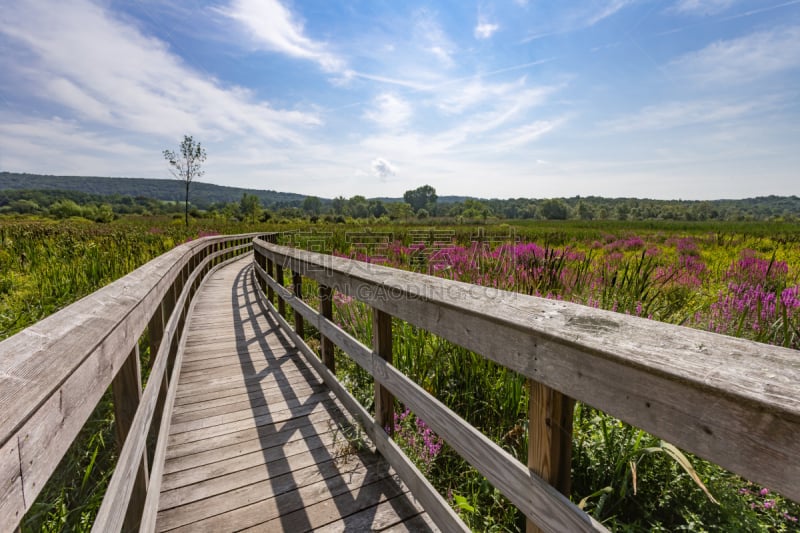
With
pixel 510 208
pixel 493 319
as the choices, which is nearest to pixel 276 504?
Result: pixel 493 319

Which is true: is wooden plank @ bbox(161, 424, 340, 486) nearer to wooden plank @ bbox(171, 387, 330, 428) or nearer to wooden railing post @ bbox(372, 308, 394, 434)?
wooden plank @ bbox(171, 387, 330, 428)

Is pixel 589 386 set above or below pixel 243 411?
above

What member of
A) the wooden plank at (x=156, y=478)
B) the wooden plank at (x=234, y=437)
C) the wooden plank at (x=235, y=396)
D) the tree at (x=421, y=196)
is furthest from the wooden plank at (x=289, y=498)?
the tree at (x=421, y=196)

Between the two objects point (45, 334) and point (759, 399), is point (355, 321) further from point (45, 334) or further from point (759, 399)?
point (759, 399)

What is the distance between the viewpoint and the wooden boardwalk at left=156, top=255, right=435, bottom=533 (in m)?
2.03

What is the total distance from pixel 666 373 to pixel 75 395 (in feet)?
4.45

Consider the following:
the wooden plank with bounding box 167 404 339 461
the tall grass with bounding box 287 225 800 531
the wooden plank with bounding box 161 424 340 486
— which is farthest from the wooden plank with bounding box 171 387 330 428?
the tall grass with bounding box 287 225 800 531

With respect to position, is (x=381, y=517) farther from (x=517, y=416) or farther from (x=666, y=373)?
(x=666, y=373)

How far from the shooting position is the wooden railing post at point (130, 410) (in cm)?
156

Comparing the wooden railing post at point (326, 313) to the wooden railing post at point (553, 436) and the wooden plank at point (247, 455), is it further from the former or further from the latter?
the wooden railing post at point (553, 436)

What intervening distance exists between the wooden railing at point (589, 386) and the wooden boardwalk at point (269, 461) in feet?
1.12

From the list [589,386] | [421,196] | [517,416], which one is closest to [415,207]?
[421,196]

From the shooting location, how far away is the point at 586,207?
398 feet

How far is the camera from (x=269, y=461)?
2518 millimetres
